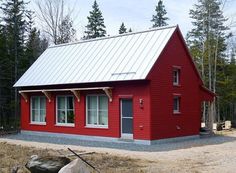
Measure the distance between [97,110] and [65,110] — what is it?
10.3 feet

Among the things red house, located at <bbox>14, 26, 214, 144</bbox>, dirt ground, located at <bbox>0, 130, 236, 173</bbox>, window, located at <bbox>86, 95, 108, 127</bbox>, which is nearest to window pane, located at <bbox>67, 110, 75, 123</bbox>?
red house, located at <bbox>14, 26, 214, 144</bbox>

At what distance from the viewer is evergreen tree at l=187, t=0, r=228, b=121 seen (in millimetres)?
51594

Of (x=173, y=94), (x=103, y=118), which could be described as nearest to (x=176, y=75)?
(x=173, y=94)

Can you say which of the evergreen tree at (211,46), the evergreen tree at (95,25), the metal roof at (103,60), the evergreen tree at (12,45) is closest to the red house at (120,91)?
the metal roof at (103,60)

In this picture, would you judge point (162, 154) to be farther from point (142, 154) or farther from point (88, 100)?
point (88, 100)

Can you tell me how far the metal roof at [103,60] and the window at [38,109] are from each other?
1242mm

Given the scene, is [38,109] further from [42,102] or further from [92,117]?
[92,117]

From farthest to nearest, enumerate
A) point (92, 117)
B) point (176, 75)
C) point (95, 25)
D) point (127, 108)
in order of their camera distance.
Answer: point (95, 25) → point (176, 75) → point (92, 117) → point (127, 108)

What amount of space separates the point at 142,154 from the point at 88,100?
27.7 ft

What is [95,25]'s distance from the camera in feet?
222

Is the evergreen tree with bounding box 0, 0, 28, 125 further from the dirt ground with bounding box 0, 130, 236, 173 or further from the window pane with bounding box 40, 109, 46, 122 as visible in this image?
the dirt ground with bounding box 0, 130, 236, 173

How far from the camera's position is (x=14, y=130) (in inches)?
1374

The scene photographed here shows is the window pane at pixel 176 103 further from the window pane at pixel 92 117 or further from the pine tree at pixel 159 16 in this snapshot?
the pine tree at pixel 159 16

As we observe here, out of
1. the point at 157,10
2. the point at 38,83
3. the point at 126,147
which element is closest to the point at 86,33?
the point at 157,10
